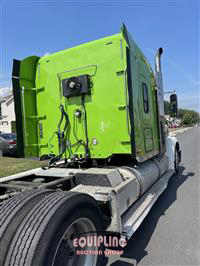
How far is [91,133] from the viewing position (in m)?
4.04

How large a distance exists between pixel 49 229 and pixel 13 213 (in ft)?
1.29

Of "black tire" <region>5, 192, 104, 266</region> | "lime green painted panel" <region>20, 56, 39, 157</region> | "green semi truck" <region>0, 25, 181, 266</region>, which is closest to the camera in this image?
"black tire" <region>5, 192, 104, 266</region>

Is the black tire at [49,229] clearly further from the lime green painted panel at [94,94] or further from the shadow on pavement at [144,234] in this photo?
the lime green painted panel at [94,94]

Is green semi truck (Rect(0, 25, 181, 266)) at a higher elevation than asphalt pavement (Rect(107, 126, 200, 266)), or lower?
higher

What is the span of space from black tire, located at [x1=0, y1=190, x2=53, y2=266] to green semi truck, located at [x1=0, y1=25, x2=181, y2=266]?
2 cm

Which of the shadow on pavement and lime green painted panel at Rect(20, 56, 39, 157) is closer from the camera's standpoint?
the shadow on pavement

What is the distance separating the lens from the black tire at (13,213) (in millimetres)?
1661

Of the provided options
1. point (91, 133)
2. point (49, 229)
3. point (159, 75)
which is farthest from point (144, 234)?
point (159, 75)

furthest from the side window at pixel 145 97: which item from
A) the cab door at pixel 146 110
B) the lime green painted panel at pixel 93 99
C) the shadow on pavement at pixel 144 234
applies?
the shadow on pavement at pixel 144 234

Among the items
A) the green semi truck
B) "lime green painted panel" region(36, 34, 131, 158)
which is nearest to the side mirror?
the green semi truck

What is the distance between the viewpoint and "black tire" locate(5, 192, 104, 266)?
1595 mm

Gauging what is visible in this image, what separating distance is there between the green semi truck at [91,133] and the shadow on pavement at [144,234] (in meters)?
0.33

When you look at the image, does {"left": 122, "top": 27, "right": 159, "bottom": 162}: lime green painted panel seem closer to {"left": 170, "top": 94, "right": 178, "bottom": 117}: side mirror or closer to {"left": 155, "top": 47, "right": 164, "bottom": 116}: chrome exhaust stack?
{"left": 155, "top": 47, "right": 164, "bottom": 116}: chrome exhaust stack

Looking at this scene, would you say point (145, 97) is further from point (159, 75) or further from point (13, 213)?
point (13, 213)
